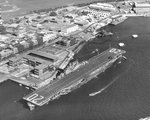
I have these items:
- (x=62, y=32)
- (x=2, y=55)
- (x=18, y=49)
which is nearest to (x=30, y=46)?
(x=18, y=49)

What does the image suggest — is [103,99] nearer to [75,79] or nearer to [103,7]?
[75,79]

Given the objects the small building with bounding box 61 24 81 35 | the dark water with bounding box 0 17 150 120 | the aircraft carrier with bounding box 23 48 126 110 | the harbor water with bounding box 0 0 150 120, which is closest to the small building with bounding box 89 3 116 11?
the small building with bounding box 61 24 81 35

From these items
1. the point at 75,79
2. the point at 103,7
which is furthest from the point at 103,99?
the point at 103,7

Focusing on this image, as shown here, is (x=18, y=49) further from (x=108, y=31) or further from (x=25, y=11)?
(x=25, y=11)

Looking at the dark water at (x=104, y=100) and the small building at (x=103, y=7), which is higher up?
the small building at (x=103, y=7)

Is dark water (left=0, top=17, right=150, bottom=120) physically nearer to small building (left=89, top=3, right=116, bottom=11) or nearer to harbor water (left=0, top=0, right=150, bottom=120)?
harbor water (left=0, top=0, right=150, bottom=120)

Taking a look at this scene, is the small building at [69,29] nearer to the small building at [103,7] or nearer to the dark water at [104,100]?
the small building at [103,7]

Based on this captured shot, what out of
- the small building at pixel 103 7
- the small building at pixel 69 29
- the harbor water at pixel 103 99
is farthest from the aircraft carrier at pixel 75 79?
the small building at pixel 103 7
